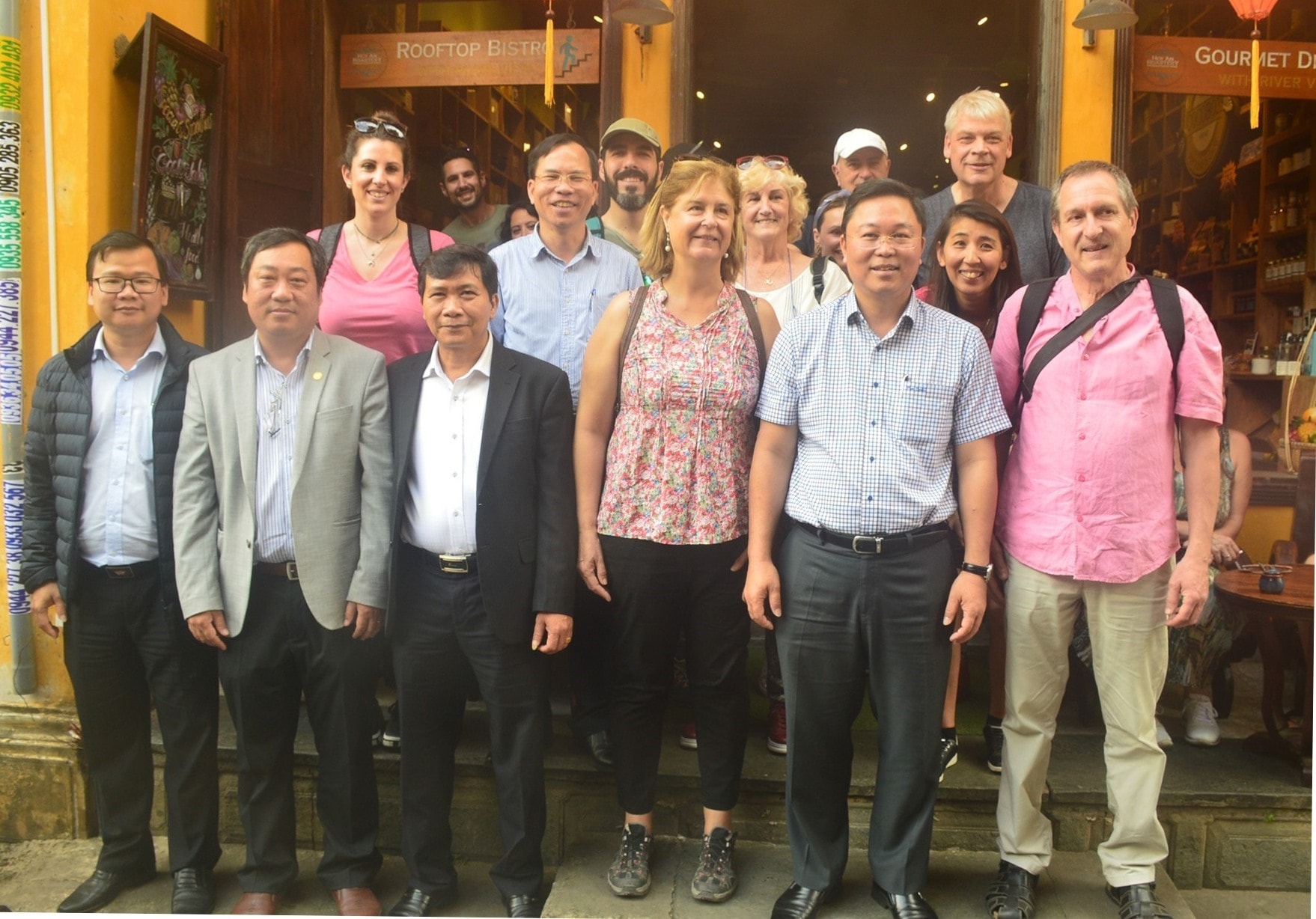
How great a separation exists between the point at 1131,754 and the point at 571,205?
2325 mm

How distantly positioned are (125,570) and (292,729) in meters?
0.69

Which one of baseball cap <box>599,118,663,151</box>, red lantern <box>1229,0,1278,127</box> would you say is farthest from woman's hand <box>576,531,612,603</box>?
red lantern <box>1229,0,1278,127</box>

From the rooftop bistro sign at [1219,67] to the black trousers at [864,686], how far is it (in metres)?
3.24

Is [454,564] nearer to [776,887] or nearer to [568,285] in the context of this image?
[568,285]

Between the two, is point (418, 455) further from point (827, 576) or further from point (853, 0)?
point (853, 0)

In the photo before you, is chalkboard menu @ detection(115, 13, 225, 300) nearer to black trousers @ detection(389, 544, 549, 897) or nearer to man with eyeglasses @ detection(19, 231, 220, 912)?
man with eyeglasses @ detection(19, 231, 220, 912)

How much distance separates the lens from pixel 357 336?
337 cm

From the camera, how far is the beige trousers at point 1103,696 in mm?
2754

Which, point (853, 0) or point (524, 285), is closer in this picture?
point (524, 285)

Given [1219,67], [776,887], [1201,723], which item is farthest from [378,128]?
[1219,67]

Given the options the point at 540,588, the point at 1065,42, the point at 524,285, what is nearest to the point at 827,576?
the point at 540,588

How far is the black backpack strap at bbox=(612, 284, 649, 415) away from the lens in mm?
2902

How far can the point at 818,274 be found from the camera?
3.36 m

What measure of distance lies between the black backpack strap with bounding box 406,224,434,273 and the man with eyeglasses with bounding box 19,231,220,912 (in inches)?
29.1
